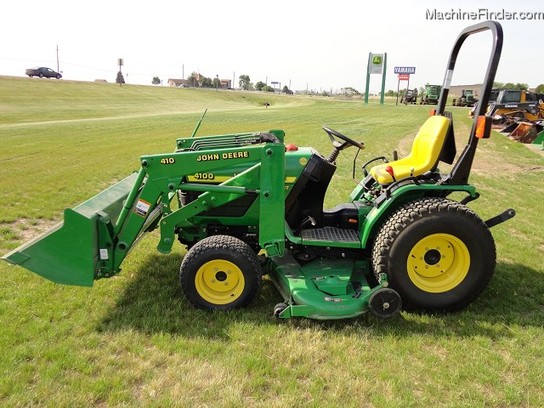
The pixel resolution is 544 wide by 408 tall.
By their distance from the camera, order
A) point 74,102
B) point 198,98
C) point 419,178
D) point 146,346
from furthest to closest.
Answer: point 198,98
point 74,102
point 419,178
point 146,346

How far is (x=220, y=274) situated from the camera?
3963 mm

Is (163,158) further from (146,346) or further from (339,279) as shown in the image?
(339,279)

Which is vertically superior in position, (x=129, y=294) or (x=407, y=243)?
(x=407, y=243)

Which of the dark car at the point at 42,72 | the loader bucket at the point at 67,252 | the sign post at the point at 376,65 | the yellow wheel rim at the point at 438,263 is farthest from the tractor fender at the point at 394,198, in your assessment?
the dark car at the point at 42,72

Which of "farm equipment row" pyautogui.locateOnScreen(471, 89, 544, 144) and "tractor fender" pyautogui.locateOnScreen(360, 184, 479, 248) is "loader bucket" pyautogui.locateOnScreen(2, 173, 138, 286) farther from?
"farm equipment row" pyautogui.locateOnScreen(471, 89, 544, 144)

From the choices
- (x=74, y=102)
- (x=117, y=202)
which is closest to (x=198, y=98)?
(x=74, y=102)

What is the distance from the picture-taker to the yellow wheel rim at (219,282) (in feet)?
12.9

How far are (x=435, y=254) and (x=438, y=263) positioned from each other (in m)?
0.10

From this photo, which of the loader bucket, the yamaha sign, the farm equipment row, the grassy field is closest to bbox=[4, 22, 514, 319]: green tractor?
the loader bucket

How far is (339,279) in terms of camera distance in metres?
3.98

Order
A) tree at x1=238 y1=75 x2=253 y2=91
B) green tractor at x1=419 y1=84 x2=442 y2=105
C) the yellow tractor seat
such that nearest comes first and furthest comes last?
the yellow tractor seat
green tractor at x1=419 y1=84 x2=442 y2=105
tree at x1=238 y1=75 x2=253 y2=91

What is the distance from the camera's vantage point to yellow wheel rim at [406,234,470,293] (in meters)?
3.91

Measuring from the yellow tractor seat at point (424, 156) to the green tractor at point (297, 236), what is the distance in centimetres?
1

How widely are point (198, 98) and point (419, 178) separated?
52.7m
